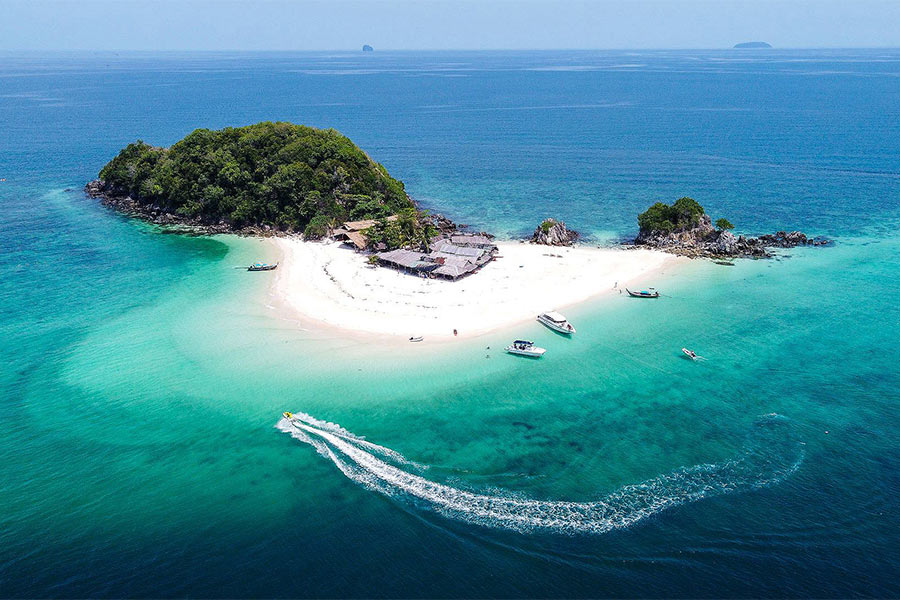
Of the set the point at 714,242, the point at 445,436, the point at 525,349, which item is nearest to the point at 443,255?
the point at 525,349

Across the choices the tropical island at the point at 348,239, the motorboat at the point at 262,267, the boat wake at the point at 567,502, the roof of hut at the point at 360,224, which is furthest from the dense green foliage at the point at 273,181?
the boat wake at the point at 567,502

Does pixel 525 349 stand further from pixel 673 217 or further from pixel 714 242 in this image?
pixel 673 217

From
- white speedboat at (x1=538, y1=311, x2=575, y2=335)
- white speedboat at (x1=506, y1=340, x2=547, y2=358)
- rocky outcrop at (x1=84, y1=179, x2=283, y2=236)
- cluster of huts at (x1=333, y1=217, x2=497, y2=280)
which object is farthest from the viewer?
rocky outcrop at (x1=84, y1=179, x2=283, y2=236)

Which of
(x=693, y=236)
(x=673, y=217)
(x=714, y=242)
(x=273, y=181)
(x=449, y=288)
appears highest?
(x=273, y=181)

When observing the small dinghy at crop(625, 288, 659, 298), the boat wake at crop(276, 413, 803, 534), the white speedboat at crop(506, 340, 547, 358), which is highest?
the small dinghy at crop(625, 288, 659, 298)

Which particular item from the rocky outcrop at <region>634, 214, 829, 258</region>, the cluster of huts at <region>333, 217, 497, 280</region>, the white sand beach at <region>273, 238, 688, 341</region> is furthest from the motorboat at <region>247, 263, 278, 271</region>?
the rocky outcrop at <region>634, 214, 829, 258</region>

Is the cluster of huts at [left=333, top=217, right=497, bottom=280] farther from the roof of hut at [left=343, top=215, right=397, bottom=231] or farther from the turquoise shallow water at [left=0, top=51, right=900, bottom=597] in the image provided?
the turquoise shallow water at [left=0, top=51, right=900, bottom=597]

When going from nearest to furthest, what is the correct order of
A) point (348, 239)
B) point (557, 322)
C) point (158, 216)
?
point (557, 322) → point (348, 239) → point (158, 216)
